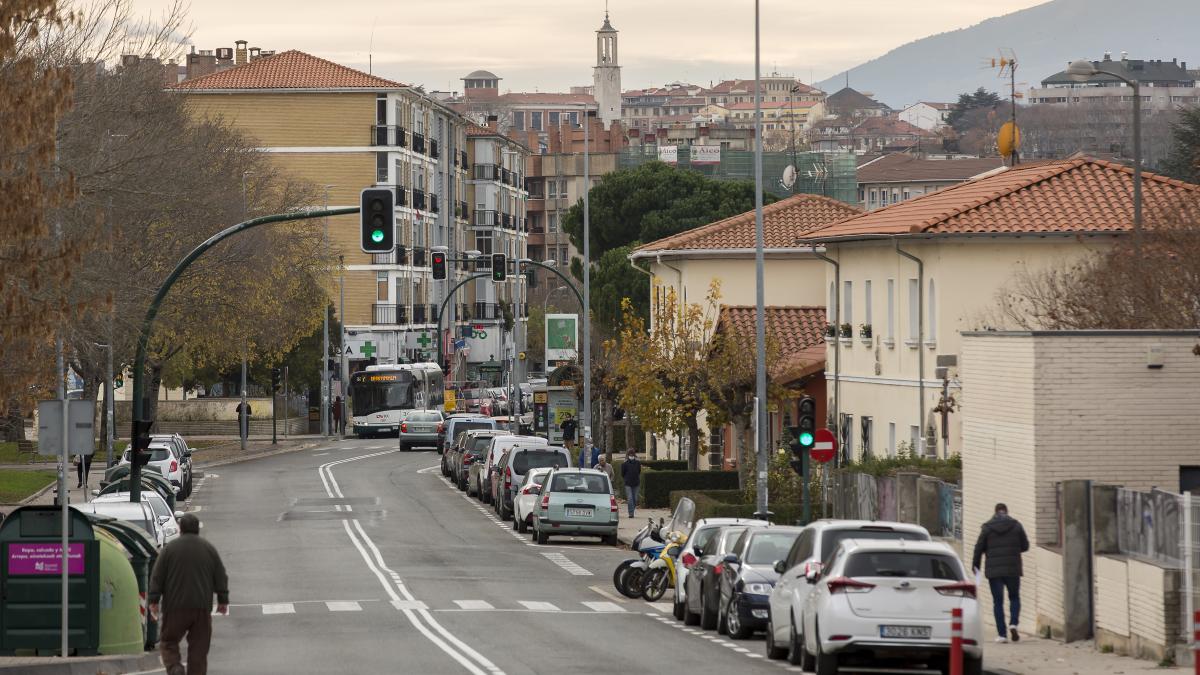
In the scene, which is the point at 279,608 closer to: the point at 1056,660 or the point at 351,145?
the point at 1056,660

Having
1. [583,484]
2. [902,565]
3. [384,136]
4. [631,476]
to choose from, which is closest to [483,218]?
[384,136]

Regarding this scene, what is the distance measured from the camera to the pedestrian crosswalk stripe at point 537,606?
27.4 meters

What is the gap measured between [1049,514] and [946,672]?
4941mm

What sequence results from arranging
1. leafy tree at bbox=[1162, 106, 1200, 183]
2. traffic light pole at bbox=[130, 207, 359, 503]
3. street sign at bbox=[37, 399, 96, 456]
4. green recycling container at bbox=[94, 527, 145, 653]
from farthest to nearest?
leafy tree at bbox=[1162, 106, 1200, 183] → traffic light pole at bbox=[130, 207, 359, 503] → street sign at bbox=[37, 399, 96, 456] → green recycling container at bbox=[94, 527, 145, 653]

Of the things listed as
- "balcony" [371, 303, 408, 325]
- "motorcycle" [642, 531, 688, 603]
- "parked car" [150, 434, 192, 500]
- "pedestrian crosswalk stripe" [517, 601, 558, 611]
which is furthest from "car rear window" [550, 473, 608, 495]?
"balcony" [371, 303, 408, 325]

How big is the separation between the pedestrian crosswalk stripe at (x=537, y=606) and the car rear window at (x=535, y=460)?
1737cm

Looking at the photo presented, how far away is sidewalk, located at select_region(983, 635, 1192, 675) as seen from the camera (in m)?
19.0

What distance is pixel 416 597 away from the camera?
29.1 meters

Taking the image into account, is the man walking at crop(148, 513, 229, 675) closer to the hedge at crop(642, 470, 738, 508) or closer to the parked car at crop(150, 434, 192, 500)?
the hedge at crop(642, 470, 738, 508)

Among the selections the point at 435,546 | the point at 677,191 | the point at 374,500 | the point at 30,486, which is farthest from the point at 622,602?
the point at 677,191

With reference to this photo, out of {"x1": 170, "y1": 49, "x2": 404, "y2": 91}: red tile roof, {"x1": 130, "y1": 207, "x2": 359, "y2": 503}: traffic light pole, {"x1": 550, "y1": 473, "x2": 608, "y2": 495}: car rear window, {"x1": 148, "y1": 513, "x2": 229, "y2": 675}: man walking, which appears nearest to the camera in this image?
{"x1": 148, "y1": 513, "x2": 229, "y2": 675}: man walking

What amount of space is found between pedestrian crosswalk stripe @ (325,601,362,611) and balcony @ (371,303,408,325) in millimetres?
77432

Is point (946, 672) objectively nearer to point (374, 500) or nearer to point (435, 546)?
point (435, 546)

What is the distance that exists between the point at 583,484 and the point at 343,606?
13.4 metres
